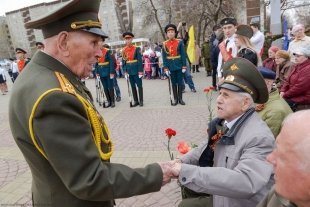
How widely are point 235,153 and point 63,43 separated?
1.28 metres

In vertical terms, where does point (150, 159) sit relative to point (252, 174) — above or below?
below

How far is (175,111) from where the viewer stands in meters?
7.81

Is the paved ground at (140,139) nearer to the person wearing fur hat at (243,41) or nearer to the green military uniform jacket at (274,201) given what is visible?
the person wearing fur hat at (243,41)

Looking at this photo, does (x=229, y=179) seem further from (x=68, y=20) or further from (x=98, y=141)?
(x=68, y=20)

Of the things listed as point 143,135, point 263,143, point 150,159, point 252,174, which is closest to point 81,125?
point 252,174

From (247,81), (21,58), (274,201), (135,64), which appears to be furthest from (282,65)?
(21,58)

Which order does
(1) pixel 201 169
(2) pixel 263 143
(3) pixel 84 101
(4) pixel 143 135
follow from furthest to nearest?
(4) pixel 143 135, (2) pixel 263 143, (1) pixel 201 169, (3) pixel 84 101

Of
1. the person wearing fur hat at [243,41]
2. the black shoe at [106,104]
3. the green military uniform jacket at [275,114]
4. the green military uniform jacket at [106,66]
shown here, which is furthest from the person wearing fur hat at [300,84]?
the black shoe at [106,104]

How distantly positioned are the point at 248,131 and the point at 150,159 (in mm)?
Result: 2949

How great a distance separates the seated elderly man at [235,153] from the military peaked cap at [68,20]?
37.0 inches

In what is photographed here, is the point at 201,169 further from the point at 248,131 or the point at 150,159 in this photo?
the point at 150,159

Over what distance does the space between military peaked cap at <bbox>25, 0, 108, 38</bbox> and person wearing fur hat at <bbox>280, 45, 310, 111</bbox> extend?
4.03 meters

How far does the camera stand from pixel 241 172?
72.6 inches

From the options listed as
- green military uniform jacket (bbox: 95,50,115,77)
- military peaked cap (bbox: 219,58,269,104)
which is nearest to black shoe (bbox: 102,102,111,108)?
green military uniform jacket (bbox: 95,50,115,77)
